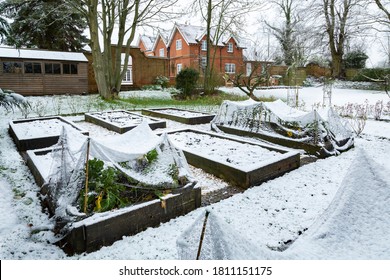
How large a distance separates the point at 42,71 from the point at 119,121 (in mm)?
12810

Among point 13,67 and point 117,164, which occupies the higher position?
point 13,67

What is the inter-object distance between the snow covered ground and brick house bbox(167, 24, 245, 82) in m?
26.8

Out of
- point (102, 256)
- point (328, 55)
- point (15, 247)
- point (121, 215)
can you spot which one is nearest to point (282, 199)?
point (121, 215)

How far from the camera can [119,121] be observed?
10664 mm

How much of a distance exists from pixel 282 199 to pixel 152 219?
215 cm

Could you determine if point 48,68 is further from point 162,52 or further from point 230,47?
point 230,47

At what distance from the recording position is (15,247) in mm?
3148

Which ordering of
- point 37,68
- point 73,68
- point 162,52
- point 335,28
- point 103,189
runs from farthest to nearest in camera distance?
point 162,52, point 335,28, point 73,68, point 37,68, point 103,189

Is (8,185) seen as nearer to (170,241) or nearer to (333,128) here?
(170,241)

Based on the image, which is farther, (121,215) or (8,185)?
(8,185)

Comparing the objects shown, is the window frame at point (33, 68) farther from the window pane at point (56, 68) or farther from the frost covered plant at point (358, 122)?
the frost covered plant at point (358, 122)

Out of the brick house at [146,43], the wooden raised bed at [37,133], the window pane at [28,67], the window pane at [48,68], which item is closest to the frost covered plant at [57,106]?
the wooden raised bed at [37,133]

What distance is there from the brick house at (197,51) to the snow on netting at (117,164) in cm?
2744

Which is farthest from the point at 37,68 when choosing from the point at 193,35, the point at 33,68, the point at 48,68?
the point at 193,35
